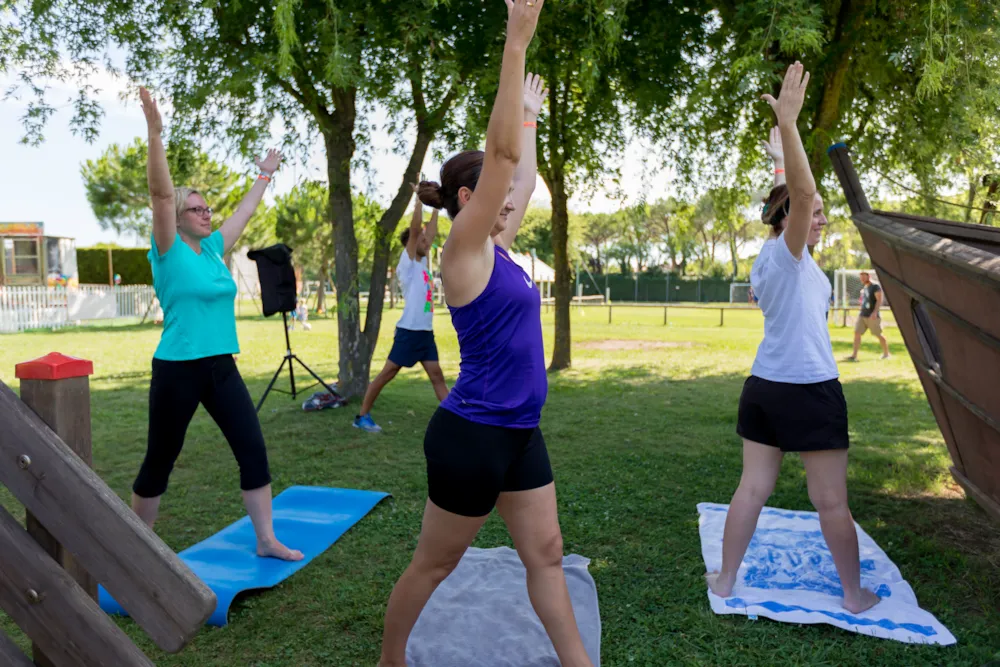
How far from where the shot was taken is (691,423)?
8273 millimetres

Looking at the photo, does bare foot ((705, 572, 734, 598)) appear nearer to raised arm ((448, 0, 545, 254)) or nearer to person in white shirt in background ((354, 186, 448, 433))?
raised arm ((448, 0, 545, 254))

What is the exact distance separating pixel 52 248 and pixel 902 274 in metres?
35.6

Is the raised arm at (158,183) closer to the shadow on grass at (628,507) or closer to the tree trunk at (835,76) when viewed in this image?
the shadow on grass at (628,507)

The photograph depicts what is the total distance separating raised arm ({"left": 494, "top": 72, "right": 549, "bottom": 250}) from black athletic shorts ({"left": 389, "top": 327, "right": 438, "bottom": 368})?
4.53 m

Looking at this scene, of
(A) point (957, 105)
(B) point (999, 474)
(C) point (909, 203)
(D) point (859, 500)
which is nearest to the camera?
(B) point (999, 474)

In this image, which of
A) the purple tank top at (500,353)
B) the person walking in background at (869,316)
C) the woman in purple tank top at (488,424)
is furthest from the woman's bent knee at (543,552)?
the person walking in background at (869,316)

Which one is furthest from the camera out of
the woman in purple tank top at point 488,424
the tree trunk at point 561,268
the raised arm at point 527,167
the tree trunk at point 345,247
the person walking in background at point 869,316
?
the person walking in background at point 869,316

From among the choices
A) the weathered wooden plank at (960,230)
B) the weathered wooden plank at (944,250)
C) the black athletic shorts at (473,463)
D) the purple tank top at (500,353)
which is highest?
the weathered wooden plank at (960,230)

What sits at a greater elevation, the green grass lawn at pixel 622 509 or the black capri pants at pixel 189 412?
the black capri pants at pixel 189 412

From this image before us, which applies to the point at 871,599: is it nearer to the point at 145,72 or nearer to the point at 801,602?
the point at 801,602

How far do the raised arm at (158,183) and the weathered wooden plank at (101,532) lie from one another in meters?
1.54

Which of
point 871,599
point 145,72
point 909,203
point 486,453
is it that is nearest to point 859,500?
point 871,599

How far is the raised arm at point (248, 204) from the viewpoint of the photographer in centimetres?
407

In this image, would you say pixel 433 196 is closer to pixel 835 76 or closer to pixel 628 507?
pixel 628 507
